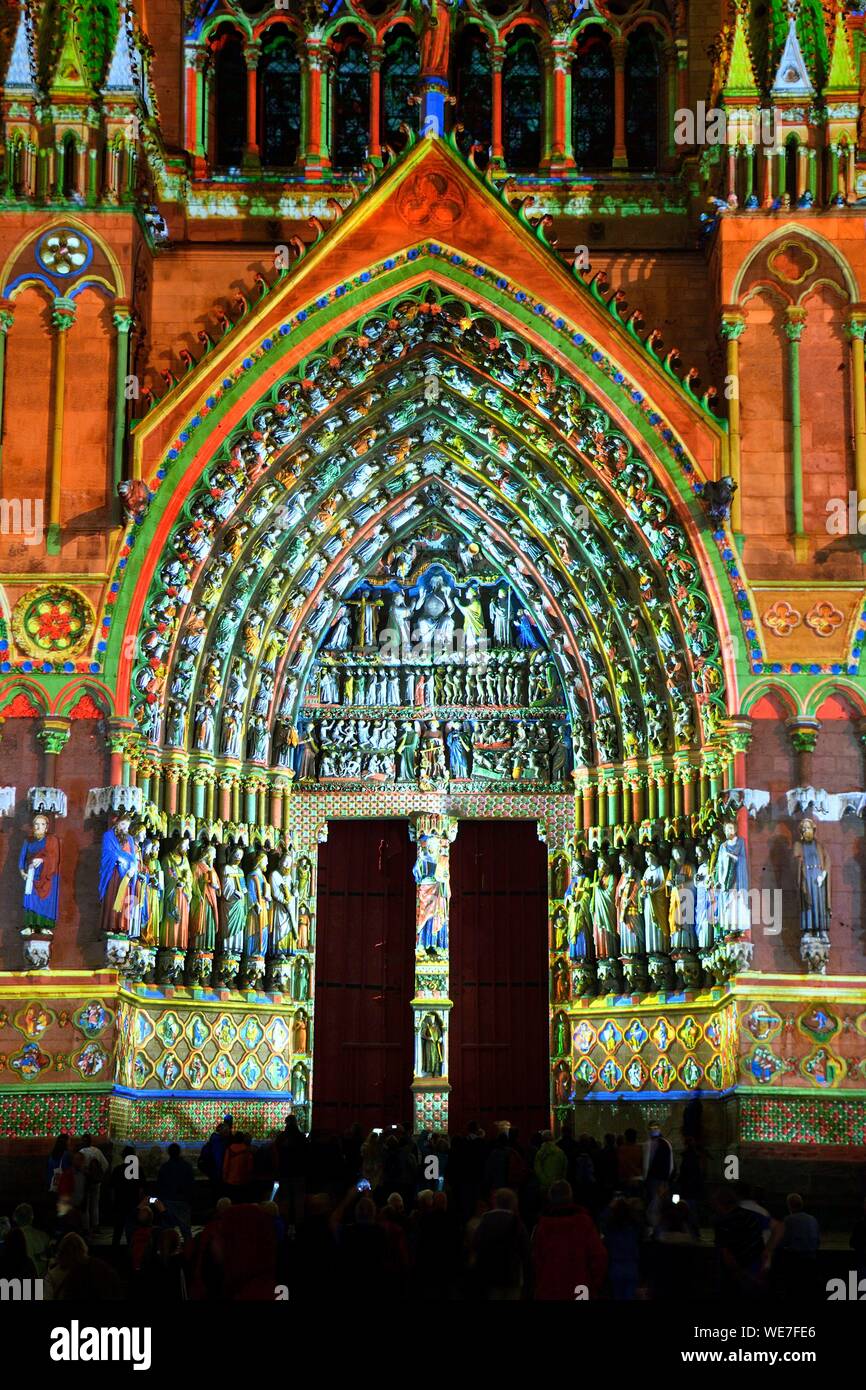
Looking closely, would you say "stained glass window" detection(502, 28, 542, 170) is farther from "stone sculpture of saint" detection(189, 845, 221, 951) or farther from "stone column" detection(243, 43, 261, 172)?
"stone sculpture of saint" detection(189, 845, 221, 951)

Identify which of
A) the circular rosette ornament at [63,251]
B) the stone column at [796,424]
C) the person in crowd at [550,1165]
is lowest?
the person in crowd at [550,1165]

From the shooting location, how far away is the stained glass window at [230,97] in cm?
2584

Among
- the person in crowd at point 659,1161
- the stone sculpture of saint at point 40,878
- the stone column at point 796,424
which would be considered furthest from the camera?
the stone column at point 796,424

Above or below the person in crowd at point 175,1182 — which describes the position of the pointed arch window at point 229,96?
above

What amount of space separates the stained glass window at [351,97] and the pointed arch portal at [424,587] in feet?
7.45

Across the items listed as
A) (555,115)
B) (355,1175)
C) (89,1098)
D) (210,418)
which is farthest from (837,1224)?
(555,115)

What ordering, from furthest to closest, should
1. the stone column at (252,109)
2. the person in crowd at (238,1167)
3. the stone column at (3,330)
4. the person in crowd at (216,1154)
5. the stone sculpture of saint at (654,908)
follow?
the stone column at (252,109), the stone sculpture of saint at (654,908), the stone column at (3,330), the person in crowd at (216,1154), the person in crowd at (238,1167)

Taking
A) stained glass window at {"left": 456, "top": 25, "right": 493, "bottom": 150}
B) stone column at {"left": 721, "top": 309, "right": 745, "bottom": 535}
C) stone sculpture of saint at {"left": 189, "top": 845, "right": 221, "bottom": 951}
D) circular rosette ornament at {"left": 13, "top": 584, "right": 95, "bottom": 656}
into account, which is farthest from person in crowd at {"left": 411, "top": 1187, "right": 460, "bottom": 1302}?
stained glass window at {"left": 456, "top": 25, "right": 493, "bottom": 150}

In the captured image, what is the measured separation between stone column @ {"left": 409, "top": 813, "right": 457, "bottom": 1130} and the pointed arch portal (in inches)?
1.4

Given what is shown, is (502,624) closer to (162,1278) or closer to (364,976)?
(364,976)

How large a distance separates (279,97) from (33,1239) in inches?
667

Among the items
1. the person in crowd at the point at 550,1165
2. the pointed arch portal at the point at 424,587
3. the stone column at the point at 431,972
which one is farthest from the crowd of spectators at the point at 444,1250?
the pointed arch portal at the point at 424,587

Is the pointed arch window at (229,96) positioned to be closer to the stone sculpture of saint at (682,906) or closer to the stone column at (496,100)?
the stone column at (496,100)

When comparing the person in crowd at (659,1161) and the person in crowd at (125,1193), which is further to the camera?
the person in crowd at (659,1161)
